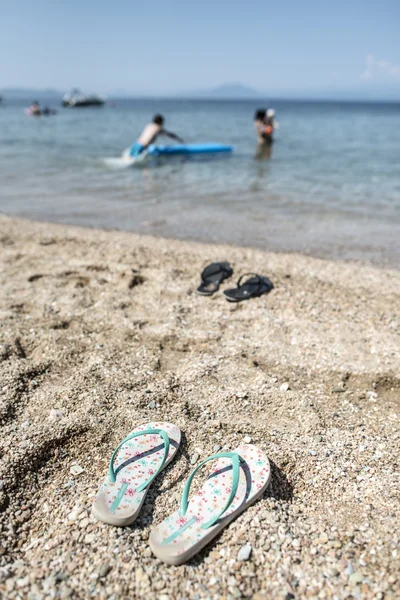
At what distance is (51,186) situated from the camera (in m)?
9.24

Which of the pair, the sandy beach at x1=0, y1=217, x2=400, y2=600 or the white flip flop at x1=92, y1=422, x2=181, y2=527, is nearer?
the sandy beach at x1=0, y1=217, x2=400, y2=600

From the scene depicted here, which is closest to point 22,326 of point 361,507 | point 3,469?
point 3,469

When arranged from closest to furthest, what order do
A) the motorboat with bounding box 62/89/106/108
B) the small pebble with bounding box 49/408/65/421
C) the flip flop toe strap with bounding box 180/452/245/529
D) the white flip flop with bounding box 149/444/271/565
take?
the white flip flop with bounding box 149/444/271/565, the flip flop toe strap with bounding box 180/452/245/529, the small pebble with bounding box 49/408/65/421, the motorboat with bounding box 62/89/106/108

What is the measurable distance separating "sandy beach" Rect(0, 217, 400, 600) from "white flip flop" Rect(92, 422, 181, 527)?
55mm

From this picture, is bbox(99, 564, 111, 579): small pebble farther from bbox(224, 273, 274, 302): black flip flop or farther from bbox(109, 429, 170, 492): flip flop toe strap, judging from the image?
bbox(224, 273, 274, 302): black flip flop

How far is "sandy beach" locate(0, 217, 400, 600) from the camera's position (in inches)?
67.6

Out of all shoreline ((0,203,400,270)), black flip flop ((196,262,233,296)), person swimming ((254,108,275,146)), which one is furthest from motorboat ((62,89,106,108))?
black flip flop ((196,262,233,296))

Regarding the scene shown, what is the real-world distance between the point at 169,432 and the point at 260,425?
516 mm

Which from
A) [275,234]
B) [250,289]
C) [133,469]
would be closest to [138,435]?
[133,469]

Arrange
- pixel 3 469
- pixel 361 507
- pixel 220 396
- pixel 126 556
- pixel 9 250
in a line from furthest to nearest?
pixel 9 250, pixel 220 396, pixel 3 469, pixel 361 507, pixel 126 556

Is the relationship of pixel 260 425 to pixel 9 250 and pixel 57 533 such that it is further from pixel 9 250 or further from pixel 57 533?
pixel 9 250

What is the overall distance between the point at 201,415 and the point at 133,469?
530 mm

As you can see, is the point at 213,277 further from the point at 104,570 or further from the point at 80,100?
the point at 80,100

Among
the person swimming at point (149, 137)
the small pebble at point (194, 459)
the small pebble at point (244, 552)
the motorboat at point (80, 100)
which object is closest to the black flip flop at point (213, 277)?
the small pebble at point (194, 459)
